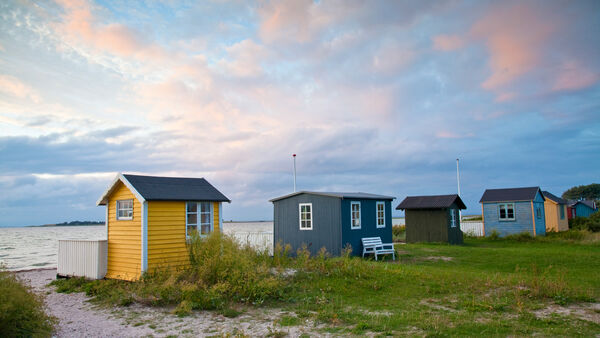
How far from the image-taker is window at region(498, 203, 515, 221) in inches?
1136

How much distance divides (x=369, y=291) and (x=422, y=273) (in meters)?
2.70

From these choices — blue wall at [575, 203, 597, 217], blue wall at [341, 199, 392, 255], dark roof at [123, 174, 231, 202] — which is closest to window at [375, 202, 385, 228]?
blue wall at [341, 199, 392, 255]

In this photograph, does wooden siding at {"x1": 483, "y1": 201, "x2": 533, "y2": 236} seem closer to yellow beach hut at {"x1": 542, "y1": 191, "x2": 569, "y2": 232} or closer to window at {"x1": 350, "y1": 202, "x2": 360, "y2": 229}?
yellow beach hut at {"x1": 542, "y1": 191, "x2": 569, "y2": 232}

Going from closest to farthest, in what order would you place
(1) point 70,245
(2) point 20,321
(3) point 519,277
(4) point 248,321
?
(2) point 20,321, (4) point 248,321, (3) point 519,277, (1) point 70,245

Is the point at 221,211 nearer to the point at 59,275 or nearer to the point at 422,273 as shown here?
the point at 59,275

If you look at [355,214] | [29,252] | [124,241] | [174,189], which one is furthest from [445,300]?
[29,252]

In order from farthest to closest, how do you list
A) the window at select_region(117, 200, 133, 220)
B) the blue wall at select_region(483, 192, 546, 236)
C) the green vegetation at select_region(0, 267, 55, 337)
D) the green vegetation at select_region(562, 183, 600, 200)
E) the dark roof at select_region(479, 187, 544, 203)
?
the green vegetation at select_region(562, 183, 600, 200), the dark roof at select_region(479, 187, 544, 203), the blue wall at select_region(483, 192, 546, 236), the window at select_region(117, 200, 133, 220), the green vegetation at select_region(0, 267, 55, 337)

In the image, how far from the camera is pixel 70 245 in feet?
46.9

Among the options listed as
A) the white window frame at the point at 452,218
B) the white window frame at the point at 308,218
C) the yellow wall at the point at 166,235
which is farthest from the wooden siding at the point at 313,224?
the white window frame at the point at 452,218

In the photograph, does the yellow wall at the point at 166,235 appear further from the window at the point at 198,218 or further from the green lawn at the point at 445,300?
the green lawn at the point at 445,300

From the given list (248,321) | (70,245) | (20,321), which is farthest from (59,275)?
(248,321)

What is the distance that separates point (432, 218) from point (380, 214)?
21.0ft

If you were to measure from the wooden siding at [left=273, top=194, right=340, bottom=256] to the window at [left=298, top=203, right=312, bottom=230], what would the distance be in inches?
6.4

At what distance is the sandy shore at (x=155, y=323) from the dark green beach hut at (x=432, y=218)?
18.3 metres
